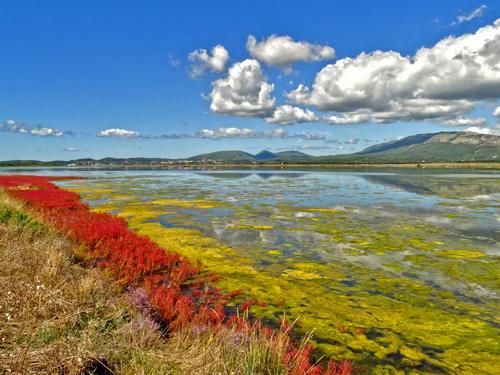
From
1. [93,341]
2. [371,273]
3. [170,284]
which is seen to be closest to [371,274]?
[371,273]

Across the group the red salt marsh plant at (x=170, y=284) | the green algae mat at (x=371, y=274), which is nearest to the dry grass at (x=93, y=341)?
the red salt marsh plant at (x=170, y=284)

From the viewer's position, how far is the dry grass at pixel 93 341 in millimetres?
4871

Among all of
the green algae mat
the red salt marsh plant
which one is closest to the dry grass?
the red salt marsh plant

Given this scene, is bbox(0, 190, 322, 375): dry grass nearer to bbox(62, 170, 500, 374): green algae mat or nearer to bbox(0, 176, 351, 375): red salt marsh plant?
bbox(0, 176, 351, 375): red salt marsh plant

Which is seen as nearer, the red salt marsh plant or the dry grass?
the dry grass

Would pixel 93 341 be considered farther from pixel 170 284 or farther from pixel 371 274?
pixel 371 274

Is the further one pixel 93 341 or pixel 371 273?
pixel 371 273

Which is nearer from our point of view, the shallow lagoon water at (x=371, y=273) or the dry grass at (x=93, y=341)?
the dry grass at (x=93, y=341)

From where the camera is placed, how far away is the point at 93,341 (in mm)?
5512

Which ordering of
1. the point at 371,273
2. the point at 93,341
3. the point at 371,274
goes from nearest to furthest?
the point at 93,341
the point at 371,274
the point at 371,273

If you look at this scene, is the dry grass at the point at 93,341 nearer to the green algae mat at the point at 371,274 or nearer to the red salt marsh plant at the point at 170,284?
the red salt marsh plant at the point at 170,284

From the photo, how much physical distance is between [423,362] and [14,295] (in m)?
8.65

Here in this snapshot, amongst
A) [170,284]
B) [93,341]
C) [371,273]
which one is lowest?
[371,273]

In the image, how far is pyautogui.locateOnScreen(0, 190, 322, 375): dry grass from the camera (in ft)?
16.0
